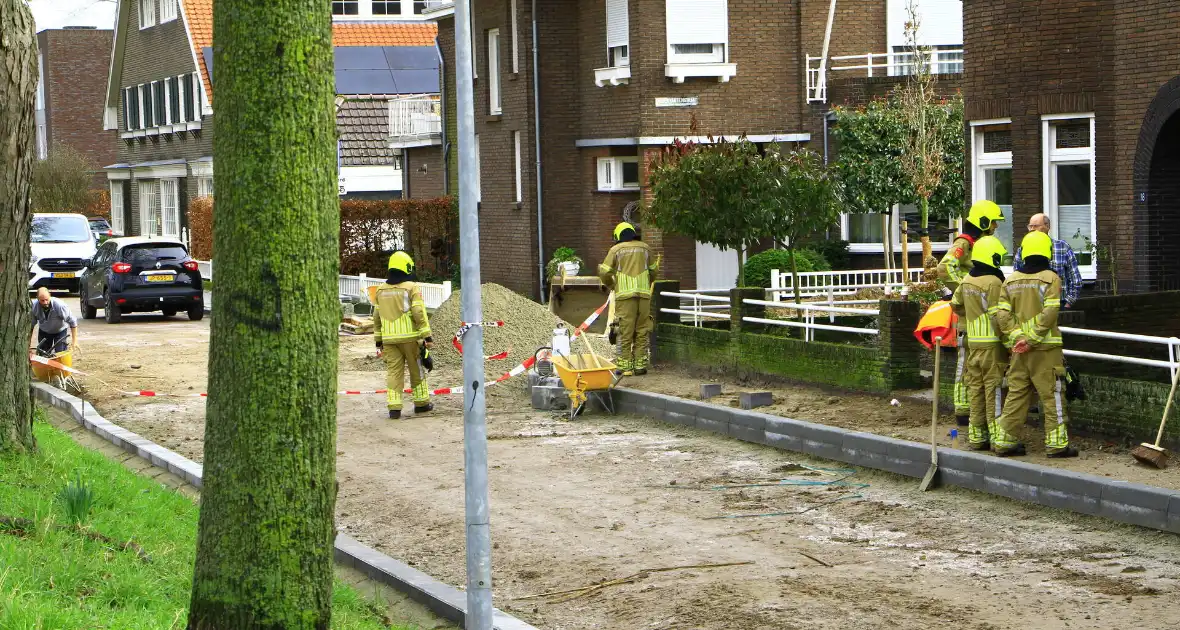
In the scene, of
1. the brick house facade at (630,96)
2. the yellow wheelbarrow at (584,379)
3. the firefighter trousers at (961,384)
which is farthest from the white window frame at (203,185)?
the firefighter trousers at (961,384)

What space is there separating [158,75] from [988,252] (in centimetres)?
4320

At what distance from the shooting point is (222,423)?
6055mm

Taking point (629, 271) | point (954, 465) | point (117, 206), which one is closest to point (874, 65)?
point (629, 271)

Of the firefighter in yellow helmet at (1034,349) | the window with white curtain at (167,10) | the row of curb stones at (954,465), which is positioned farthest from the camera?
the window with white curtain at (167,10)

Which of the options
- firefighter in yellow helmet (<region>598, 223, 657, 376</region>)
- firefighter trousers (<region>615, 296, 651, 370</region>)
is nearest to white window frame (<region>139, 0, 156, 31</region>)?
firefighter in yellow helmet (<region>598, 223, 657, 376</region>)

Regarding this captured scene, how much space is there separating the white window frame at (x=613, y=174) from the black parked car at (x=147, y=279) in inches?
327

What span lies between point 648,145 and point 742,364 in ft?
35.3

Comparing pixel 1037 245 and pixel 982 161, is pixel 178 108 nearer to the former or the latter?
pixel 982 161

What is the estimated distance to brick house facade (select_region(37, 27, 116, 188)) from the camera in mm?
75562

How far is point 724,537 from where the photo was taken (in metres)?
9.93

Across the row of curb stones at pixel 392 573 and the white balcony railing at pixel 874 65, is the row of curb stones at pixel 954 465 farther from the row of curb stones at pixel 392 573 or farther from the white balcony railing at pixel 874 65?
the white balcony railing at pixel 874 65

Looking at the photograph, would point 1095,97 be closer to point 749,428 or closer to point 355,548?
point 749,428

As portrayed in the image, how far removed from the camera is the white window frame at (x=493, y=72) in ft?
101

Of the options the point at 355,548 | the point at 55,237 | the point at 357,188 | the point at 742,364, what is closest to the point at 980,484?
the point at 355,548
